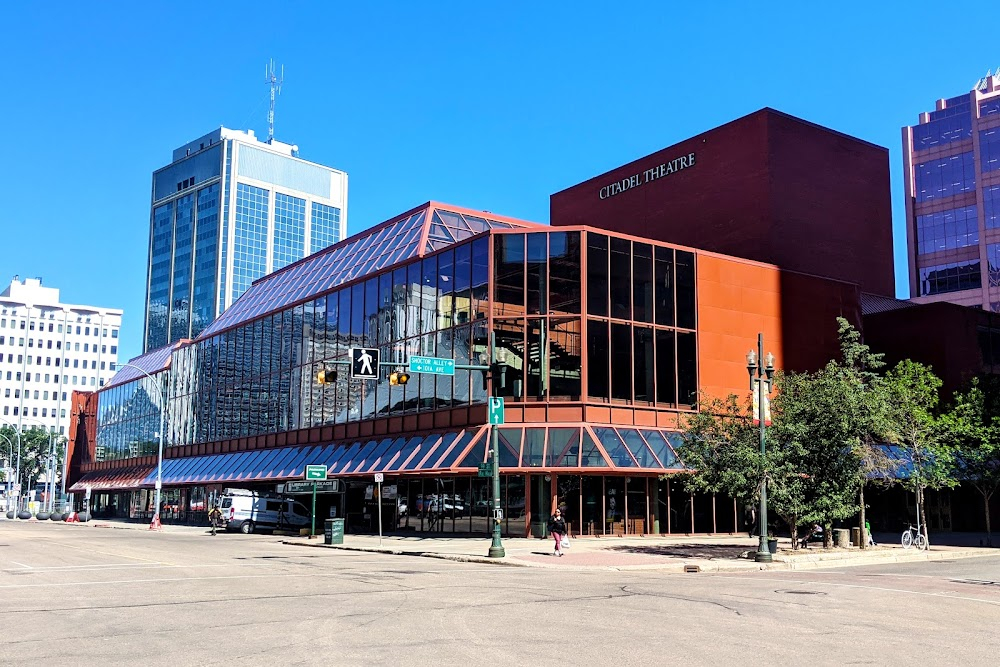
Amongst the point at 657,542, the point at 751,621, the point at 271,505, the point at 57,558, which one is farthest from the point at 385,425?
the point at 751,621

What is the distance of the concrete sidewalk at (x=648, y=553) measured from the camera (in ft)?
87.9

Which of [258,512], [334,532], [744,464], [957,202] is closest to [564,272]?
[744,464]

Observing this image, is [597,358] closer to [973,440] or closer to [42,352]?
[973,440]

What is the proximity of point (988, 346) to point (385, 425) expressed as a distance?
34.7 metres

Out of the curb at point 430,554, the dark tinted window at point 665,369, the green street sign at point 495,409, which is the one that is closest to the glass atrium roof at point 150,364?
the curb at point 430,554

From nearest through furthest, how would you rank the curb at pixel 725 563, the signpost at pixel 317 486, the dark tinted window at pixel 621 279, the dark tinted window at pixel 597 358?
the curb at pixel 725 563, the dark tinted window at pixel 597 358, the dark tinted window at pixel 621 279, the signpost at pixel 317 486

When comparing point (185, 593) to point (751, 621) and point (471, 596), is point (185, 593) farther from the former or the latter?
point (751, 621)

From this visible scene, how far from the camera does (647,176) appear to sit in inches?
2388

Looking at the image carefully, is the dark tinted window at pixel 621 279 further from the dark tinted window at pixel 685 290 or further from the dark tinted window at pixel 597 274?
the dark tinted window at pixel 685 290

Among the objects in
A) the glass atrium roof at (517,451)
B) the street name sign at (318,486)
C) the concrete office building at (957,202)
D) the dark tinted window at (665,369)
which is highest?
the concrete office building at (957,202)

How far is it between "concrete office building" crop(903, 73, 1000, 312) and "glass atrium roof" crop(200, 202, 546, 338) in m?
74.0

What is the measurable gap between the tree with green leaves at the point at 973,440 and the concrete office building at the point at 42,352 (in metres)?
162

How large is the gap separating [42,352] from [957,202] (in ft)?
544

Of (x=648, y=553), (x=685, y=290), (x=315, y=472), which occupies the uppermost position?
(x=685, y=290)
